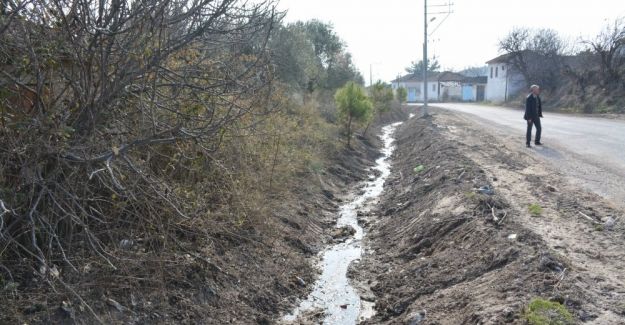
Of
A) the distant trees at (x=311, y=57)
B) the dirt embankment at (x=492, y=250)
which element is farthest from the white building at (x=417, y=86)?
the dirt embankment at (x=492, y=250)

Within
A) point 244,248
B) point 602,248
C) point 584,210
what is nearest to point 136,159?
point 244,248

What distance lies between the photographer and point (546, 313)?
413 centimetres

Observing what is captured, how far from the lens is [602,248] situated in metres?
5.55

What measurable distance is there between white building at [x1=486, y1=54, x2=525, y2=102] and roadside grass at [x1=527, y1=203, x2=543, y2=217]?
170ft

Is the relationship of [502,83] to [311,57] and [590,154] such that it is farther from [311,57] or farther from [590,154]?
[590,154]

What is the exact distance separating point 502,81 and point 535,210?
58.0 metres

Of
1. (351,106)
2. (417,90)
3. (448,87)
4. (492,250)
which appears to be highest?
(351,106)

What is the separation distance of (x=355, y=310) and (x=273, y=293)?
40.6 inches

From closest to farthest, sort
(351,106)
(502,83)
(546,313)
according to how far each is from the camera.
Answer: (546,313) → (351,106) → (502,83)

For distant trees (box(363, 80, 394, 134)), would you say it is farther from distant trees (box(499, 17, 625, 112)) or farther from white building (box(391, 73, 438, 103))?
white building (box(391, 73, 438, 103))

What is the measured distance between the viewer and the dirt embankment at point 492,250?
4.65m

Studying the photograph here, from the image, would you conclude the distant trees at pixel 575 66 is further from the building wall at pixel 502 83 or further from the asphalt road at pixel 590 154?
the asphalt road at pixel 590 154

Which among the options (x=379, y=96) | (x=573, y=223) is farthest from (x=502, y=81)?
(x=573, y=223)

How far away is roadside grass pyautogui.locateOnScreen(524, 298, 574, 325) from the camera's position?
4.02 meters
